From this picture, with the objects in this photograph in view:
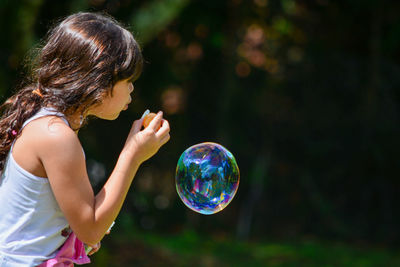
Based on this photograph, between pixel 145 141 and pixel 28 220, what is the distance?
0.43 meters

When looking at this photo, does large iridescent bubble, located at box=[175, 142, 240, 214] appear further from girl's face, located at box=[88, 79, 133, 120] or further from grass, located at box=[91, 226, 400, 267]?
grass, located at box=[91, 226, 400, 267]

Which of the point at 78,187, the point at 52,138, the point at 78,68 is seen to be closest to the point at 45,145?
the point at 52,138

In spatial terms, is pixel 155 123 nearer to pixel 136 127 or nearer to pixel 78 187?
pixel 136 127

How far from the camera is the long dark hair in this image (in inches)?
66.6

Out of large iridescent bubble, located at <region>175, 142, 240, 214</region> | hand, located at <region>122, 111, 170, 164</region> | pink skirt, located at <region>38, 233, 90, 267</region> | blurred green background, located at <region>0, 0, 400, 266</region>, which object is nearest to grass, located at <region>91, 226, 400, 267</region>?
blurred green background, located at <region>0, 0, 400, 266</region>

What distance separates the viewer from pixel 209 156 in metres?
2.50

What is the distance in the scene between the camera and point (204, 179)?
2.46 meters

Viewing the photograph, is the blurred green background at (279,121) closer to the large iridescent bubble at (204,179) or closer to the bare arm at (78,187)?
the large iridescent bubble at (204,179)

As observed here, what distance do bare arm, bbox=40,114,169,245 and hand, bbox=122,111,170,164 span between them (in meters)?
0.04

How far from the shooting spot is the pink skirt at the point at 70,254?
1646mm

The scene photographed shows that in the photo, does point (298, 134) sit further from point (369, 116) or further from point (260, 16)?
point (260, 16)

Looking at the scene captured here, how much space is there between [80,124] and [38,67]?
0.25 m

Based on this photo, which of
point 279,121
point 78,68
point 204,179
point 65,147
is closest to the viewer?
point 65,147

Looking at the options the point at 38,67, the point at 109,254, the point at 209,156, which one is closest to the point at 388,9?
the point at 109,254
